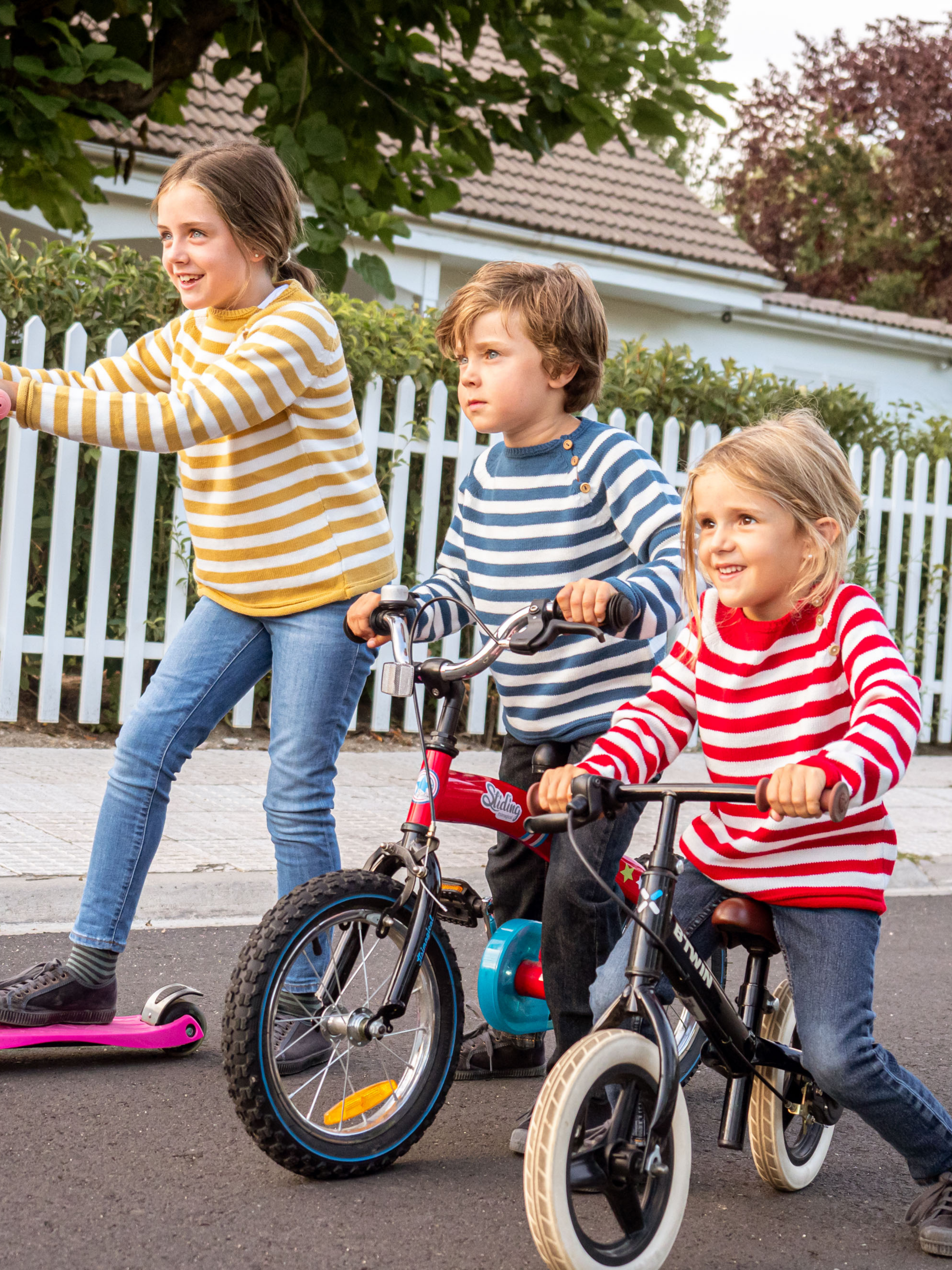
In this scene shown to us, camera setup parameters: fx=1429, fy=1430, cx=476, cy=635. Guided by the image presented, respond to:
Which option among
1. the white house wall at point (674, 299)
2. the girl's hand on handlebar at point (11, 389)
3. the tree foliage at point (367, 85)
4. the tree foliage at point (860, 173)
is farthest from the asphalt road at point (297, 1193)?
the tree foliage at point (860, 173)

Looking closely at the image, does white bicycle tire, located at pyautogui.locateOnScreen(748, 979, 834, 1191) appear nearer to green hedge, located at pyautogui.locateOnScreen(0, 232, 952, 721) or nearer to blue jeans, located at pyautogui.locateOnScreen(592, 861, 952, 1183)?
blue jeans, located at pyautogui.locateOnScreen(592, 861, 952, 1183)

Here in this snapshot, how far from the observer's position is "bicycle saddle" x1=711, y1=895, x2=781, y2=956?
2527 millimetres

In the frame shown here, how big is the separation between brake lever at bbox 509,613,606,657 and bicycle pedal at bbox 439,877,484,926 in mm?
512

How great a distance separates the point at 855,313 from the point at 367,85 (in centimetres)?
1286

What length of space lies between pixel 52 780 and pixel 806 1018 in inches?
161

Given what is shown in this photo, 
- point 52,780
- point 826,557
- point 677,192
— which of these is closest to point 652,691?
point 826,557

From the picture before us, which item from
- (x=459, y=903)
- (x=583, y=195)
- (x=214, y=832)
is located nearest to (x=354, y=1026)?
(x=459, y=903)

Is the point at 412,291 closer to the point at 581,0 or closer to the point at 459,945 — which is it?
the point at 581,0

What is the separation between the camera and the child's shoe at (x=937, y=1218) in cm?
253

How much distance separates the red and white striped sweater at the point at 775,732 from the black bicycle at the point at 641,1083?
0.11 meters

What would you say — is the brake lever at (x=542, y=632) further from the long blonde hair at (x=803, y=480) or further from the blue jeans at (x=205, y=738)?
the blue jeans at (x=205, y=738)

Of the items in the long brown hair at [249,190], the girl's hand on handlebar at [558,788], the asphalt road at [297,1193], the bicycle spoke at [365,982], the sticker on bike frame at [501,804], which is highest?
the long brown hair at [249,190]

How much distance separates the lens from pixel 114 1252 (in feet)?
7.66

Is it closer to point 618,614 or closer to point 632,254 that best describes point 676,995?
point 618,614
